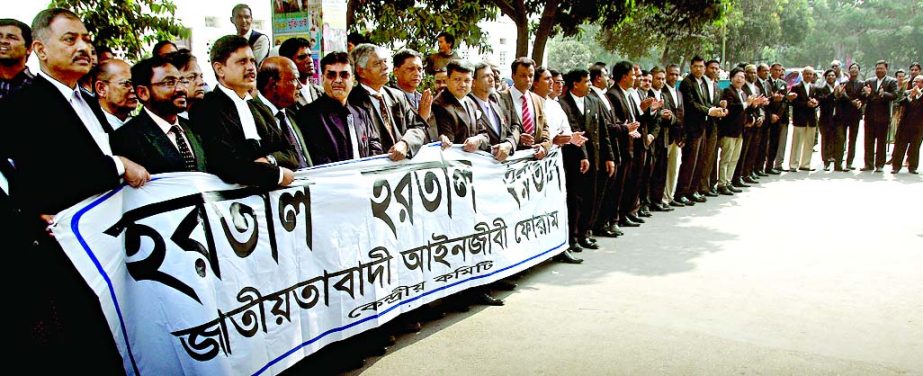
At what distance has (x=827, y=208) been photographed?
10109 mm

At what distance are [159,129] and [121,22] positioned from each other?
139 inches

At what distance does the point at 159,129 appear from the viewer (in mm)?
3748

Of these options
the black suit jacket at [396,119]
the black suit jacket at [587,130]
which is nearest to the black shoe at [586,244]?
the black suit jacket at [587,130]

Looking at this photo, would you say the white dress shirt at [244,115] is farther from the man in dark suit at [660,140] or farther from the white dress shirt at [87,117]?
the man in dark suit at [660,140]

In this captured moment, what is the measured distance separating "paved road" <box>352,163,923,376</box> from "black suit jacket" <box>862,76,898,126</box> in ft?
17.7

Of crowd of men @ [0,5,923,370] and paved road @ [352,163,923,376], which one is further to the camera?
paved road @ [352,163,923,376]

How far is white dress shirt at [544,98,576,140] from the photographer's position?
24.4ft

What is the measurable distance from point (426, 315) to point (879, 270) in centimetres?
403

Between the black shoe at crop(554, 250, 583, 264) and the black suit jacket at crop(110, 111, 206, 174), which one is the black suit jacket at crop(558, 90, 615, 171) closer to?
the black shoe at crop(554, 250, 583, 264)

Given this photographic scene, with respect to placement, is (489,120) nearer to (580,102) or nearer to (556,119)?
(556,119)

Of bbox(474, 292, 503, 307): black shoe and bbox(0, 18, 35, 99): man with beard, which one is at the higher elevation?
bbox(0, 18, 35, 99): man with beard

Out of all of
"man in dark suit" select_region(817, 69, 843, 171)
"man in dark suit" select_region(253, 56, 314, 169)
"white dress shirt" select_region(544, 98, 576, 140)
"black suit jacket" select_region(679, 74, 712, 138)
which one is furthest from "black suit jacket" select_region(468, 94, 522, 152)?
"man in dark suit" select_region(817, 69, 843, 171)

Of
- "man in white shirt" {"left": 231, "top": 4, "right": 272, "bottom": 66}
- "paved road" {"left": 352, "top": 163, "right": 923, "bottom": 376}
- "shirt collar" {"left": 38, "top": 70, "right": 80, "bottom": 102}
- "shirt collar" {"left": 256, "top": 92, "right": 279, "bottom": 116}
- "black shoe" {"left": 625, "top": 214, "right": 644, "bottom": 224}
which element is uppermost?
"man in white shirt" {"left": 231, "top": 4, "right": 272, "bottom": 66}

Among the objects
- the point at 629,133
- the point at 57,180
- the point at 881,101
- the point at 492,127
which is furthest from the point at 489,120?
the point at 881,101
